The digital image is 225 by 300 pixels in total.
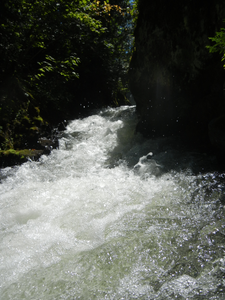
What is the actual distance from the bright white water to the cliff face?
49.4 inches

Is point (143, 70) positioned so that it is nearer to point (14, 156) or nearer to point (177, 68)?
point (177, 68)

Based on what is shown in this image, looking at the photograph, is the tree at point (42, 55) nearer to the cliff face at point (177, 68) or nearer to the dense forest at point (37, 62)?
the dense forest at point (37, 62)

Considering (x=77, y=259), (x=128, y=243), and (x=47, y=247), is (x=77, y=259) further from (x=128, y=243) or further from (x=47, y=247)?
(x=128, y=243)

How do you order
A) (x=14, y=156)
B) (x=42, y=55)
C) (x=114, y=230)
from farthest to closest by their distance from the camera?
(x=42, y=55), (x=14, y=156), (x=114, y=230)

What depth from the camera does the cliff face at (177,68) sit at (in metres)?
4.92

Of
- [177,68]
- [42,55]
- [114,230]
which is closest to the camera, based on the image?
[114,230]

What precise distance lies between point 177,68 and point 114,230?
469 centimetres

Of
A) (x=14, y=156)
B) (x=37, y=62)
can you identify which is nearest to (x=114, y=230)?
(x=14, y=156)

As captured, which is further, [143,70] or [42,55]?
[42,55]

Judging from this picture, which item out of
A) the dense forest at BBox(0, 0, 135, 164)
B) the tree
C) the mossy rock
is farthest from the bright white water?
the tree

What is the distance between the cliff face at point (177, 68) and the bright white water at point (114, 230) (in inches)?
49.4

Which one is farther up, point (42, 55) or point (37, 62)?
point (42, 55)

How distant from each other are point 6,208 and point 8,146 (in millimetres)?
2775

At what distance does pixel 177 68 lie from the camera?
5.67 meters
